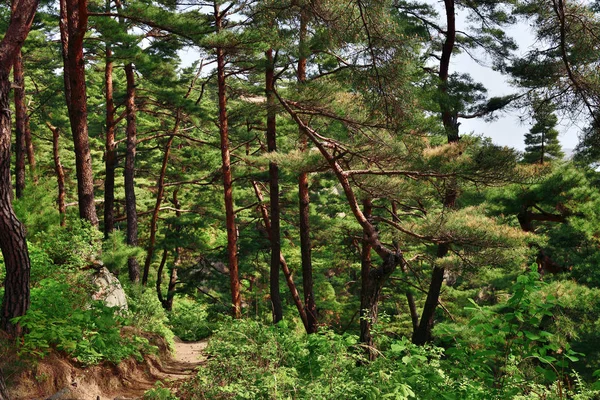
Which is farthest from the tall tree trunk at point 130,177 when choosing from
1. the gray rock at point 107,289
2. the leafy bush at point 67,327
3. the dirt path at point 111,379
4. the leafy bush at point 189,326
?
the leafy bush at point 67,327

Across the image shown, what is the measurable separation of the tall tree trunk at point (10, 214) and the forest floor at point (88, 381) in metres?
0.59

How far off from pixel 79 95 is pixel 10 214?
409cm

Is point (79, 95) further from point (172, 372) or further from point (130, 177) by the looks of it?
point (130, 177)

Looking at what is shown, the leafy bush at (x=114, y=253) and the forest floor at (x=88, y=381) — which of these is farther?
the leafy bush at (x=114, y=253)

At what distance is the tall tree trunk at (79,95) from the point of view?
8.70 meters

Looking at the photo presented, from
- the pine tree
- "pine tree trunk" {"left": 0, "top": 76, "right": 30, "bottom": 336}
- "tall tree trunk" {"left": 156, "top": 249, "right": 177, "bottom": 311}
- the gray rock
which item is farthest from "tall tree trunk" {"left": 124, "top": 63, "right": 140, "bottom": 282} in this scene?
the pine tree

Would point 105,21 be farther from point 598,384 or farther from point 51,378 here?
point 598,384

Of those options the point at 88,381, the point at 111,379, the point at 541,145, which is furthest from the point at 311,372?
the point at 541,145

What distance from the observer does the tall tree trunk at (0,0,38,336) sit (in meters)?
5.48

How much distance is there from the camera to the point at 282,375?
462 cm

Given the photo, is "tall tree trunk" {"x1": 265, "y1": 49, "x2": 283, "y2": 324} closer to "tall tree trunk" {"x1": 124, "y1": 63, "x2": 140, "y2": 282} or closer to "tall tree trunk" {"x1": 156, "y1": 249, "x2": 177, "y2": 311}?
"tall tree trunk" {"x1": 124, "y1": 63, "x2": 140, "y2": 282}

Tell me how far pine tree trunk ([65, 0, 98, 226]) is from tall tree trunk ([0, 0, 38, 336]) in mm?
3098

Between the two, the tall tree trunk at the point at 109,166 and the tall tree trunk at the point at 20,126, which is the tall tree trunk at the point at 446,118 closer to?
the tall tree trunk at the point at 109,166

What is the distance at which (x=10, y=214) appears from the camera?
555 centimetres
